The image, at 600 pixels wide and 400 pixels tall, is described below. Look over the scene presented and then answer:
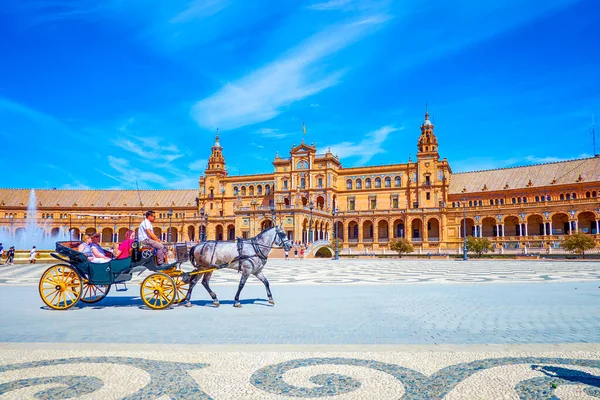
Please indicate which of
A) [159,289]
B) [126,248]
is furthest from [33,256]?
[159,289]

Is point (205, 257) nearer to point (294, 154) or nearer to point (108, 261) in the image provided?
point (108, 261)

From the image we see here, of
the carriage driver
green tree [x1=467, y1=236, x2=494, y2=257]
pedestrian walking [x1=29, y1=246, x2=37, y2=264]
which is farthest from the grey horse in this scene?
green tree [x1=467, y1=236, x2=494, y2=257]

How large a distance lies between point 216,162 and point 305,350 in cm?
8693

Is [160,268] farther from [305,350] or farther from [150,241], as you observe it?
[305,350]

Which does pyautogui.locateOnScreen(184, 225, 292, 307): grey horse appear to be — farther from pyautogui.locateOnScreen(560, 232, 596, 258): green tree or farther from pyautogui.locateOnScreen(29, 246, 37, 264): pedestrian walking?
pyautogui.locateOnScreen(560, 232, 596, 258): green tree

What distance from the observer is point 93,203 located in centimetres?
9606

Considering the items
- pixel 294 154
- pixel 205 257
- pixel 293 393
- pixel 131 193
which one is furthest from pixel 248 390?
pixel 131 193

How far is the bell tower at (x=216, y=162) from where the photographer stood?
8981 centimetres

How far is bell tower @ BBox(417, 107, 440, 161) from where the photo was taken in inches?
2911

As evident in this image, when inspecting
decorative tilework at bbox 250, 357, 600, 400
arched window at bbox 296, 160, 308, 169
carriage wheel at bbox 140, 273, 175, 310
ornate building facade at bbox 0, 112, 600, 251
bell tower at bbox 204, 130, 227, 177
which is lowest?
decorative tilework at bbox 250, 357, 600, 400

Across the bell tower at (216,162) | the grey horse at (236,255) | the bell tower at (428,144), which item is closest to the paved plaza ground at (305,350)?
the grey horse at (236,255)

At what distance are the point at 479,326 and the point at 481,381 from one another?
11.6 feet

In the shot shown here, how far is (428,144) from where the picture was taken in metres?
74.8

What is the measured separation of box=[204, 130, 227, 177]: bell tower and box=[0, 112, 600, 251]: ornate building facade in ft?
0.71
